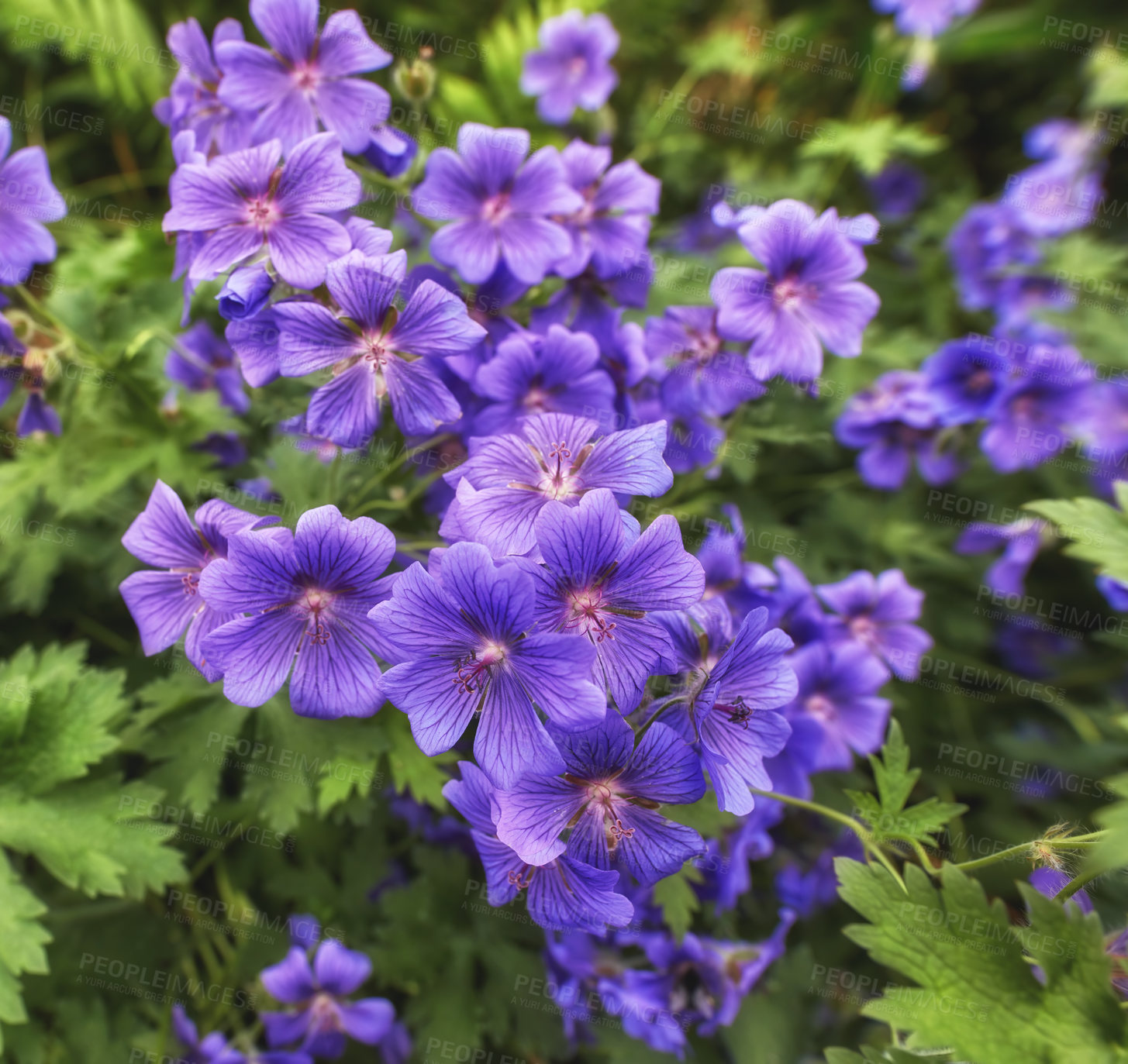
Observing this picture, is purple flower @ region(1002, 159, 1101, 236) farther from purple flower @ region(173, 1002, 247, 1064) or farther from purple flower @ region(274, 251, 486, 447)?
purple flower @ region(173, 1002, 247, 1064)

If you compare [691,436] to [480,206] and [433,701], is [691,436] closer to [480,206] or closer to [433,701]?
[480,206]

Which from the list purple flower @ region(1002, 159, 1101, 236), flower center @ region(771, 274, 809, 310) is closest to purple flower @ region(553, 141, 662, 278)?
flower center @ region(771, 274, 809, 310)

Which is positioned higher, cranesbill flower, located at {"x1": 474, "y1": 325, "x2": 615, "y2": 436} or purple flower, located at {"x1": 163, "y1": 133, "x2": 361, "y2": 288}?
purple flower, located at {"x1": 163, "y1": 133, "x2": 361, "y2": 288}

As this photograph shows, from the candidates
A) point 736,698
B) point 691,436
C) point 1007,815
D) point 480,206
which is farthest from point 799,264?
point 1007,815

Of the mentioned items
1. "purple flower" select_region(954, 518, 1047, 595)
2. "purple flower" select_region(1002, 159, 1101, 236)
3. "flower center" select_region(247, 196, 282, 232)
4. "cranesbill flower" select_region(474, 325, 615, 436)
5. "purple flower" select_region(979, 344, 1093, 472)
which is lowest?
"purple flower" select_region(954, 518, 1047, 595)

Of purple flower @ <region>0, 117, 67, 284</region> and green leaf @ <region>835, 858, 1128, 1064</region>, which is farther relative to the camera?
purple flower @ <region>0, 117, 67, 284</region>

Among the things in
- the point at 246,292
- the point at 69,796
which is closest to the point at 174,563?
the point at 246,292

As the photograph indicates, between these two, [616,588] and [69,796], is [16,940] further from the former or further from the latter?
[616,588]
